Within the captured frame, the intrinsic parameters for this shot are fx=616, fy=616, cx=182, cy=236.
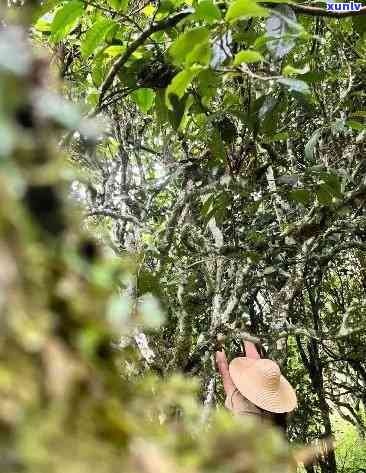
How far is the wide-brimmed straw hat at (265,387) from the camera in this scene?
93.2 inches

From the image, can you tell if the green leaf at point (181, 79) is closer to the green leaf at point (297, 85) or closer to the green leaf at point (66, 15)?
the green leaf at point (297, 85)

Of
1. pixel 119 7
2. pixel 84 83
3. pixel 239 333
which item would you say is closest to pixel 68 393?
pixel 119 7

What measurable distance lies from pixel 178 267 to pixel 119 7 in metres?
1.77

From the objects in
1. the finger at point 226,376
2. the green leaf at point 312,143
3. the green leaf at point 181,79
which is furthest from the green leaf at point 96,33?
the finger at point 226,376

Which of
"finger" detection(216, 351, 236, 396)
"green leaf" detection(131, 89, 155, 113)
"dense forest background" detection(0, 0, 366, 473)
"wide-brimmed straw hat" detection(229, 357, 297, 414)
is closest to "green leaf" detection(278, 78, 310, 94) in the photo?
"dense forest background" detection(0, 0, 366, 473)

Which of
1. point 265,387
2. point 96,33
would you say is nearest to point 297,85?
point 96,33

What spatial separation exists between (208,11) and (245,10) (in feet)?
0.36

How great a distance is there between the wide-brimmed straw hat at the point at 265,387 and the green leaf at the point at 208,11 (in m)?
1.64

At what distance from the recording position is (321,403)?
3883 mm

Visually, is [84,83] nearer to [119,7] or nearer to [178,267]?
[178,267]

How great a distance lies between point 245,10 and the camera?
88 centimetres

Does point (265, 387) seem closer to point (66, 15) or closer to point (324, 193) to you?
point (324, 193)

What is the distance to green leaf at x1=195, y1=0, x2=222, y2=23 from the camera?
97cm

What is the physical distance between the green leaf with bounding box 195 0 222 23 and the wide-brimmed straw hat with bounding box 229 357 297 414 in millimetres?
1637
